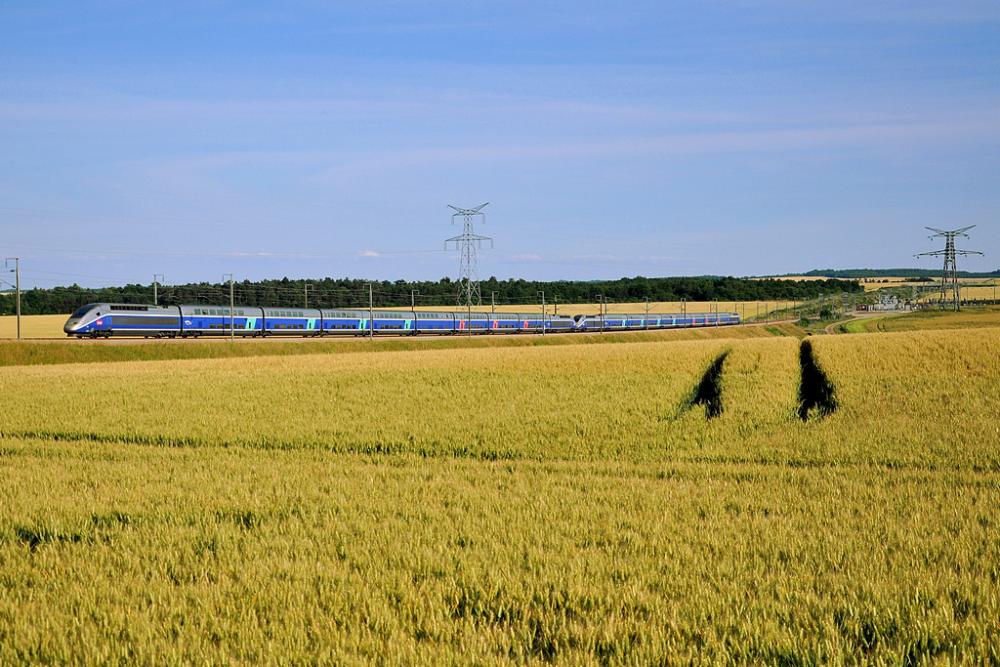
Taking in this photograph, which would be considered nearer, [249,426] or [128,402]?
[249,426]

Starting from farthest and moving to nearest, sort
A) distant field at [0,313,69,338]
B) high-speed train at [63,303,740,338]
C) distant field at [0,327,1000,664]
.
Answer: distant field at [0,313,69,338], high-speed train at [63,303,740,338], distant field at [0,327,1000,664]

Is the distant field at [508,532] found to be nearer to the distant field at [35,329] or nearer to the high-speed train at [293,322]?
the high-speed train at [293,322]

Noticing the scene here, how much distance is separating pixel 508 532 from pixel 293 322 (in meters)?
72.3

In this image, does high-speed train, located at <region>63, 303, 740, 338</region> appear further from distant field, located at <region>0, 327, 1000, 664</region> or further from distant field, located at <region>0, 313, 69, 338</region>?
distant field, located at <region>0, 327, 1000, 664</region>

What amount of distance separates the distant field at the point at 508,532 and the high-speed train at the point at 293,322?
42.9m

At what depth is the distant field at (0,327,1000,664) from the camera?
7.67m

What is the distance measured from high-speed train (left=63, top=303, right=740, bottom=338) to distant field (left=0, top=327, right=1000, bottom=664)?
141 ft

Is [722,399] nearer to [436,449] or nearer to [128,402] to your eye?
[436,449]

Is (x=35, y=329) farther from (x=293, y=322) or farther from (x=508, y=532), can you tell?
(x=508, y=532)

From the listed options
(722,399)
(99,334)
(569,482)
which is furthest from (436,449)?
(99,334)

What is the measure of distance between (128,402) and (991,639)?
28.9 meters

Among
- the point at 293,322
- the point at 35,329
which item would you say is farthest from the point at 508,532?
the point at 35,329

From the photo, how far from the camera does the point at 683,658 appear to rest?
23.2 ft

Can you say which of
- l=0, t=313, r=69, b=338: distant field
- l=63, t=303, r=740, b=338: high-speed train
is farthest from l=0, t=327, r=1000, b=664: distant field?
l=0, t=313, r=69, b=338: distant field
